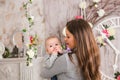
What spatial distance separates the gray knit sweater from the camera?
1.58 m

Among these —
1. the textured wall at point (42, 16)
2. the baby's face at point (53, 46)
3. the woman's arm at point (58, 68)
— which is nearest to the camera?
the woman's arm at point (58, 68)

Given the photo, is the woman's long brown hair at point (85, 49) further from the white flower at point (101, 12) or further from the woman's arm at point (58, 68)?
the white flower at point (101, 12)

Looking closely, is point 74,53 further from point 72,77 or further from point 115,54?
point 115,54

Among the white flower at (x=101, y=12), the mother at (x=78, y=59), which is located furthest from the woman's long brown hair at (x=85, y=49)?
the white flower at (x=101, y=12)

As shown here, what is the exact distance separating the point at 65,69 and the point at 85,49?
163mm

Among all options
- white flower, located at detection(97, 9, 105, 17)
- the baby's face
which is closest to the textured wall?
white flower, located at detection(97, 9, 105, 17)

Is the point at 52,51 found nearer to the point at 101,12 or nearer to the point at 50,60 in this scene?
the point at 50,60

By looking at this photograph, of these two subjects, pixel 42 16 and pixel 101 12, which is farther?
pixel 42 16

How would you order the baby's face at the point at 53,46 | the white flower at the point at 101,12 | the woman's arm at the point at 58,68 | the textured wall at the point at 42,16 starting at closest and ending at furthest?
1. the woman's arm at the point at 58,68
2. the baby's face at the point at 53,46
3. the white flower at the point at 101,12
4. the textured wall at the point at 42,16

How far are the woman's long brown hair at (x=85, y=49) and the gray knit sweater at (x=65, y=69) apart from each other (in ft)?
0.11

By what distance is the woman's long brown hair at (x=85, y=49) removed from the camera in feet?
5.18

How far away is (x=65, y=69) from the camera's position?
5.17ft

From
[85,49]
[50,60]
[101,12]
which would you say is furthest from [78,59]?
[101,12]

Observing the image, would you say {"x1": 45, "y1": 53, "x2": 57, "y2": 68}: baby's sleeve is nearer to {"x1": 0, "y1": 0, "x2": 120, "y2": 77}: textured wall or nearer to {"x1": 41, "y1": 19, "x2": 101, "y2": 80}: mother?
{"x1": 41, "y1": 19, "x2": 101, "y2": 80}: mother
